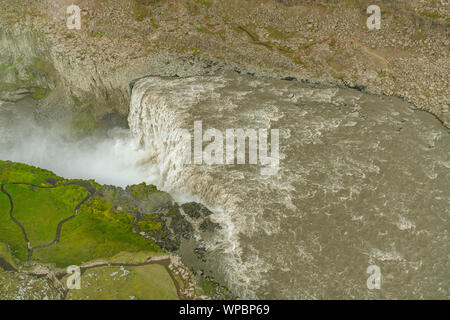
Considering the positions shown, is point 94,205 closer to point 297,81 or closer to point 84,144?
point 84,144

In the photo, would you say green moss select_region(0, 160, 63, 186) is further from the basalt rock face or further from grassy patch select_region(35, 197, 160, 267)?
grassy patch select_region(35, 197, 160, 267)

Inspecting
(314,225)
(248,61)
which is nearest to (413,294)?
(314,225)

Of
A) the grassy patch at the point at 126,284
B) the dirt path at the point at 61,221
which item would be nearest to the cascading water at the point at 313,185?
the grassy patch at the point at 126,284
